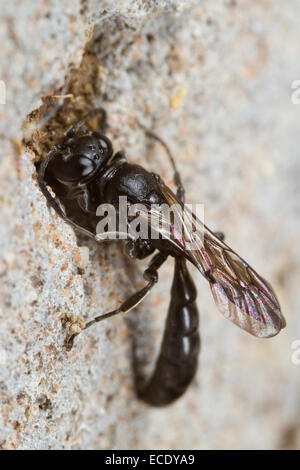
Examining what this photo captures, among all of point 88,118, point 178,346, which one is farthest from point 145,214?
point 178,346

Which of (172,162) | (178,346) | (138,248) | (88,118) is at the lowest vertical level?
(178,346)

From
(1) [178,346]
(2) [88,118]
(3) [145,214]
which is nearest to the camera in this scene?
(3) [145,214]

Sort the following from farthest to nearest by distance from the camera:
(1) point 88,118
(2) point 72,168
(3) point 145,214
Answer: (1) point 88,118, (3) point 145,214, (2) point 72,168

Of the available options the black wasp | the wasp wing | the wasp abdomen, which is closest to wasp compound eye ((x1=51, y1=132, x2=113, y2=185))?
the black wasp

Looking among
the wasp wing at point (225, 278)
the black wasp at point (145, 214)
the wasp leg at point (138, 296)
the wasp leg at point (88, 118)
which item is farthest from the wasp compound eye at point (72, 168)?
the wasp leg at point (138, 296)

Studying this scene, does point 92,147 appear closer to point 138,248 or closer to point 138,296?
point 138,248

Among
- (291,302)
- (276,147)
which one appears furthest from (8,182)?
(291,302)

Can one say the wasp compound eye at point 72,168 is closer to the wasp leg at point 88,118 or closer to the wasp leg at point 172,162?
the wasp leg at point 88,118
